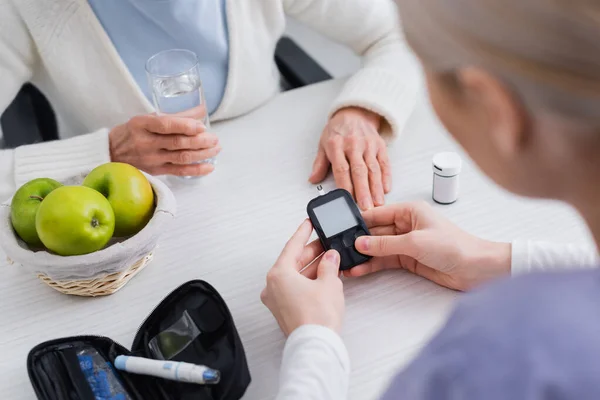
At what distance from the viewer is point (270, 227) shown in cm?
99

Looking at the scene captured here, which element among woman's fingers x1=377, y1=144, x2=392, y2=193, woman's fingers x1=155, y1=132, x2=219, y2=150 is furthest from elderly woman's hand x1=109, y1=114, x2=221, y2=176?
woman's fingers x1=377, y1=144, x2=392, y2=193

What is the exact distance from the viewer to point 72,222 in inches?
32.3

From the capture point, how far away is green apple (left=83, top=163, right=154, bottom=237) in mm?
885

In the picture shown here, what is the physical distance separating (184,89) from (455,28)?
728mm

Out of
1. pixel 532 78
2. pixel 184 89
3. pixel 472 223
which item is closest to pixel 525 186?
pixel 532 78

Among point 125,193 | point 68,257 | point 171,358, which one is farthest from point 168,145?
point 171,358

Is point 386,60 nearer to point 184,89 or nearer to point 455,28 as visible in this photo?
point 184,89

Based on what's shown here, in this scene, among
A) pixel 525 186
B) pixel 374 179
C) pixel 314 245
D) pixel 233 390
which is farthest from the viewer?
pixel 374 179

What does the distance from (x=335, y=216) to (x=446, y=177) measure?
7.2 inches

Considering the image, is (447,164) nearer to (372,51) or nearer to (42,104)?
(372,51)

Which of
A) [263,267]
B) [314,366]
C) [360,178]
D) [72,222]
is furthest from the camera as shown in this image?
[360,178]

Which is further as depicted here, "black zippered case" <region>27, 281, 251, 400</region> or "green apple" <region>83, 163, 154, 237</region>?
"green apple" <region>83, 163, 154, 237</region>

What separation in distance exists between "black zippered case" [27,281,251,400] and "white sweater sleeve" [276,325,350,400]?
56 millimetres

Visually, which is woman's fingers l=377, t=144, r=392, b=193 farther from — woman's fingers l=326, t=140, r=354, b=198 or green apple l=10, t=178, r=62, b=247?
green apple l=10, t=178, r=62, b=247
